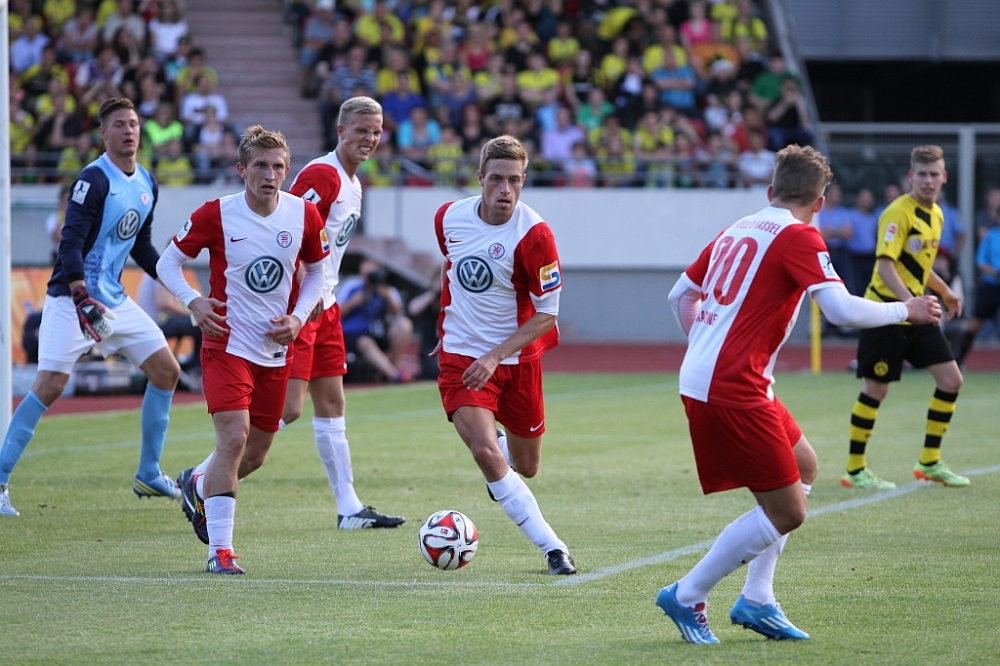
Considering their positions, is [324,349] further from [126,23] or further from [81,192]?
[126,23]

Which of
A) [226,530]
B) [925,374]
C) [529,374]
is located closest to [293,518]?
[226,530]

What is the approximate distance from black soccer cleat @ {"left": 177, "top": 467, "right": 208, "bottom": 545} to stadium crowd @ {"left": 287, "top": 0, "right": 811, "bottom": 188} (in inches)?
643

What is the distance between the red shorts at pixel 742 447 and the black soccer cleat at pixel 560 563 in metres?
1.37

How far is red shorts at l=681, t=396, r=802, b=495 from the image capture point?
17.3ft

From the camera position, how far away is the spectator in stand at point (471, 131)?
24.2m

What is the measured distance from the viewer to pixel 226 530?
6.80 meters

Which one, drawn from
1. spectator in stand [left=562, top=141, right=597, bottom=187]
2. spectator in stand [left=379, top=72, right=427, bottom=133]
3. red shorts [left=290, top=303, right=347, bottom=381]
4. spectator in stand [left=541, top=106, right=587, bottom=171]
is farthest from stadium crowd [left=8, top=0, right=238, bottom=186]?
red shorts [left=290, top=303, right=347, bottom=381]

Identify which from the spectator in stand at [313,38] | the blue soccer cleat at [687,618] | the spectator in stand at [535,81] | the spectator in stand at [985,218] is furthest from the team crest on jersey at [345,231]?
the spectator in stand at [313,38]

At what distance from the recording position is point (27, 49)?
85.7ft

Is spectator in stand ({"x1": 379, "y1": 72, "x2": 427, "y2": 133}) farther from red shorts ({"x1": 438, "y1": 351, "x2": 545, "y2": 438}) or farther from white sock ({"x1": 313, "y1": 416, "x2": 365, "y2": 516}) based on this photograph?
red shorts ({"x1": 438, "y1": 351, "x2": 545, "y2": 438})

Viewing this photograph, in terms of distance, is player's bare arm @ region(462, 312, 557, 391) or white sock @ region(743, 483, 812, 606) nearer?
white sock @ region(743, 483, 812, 606)

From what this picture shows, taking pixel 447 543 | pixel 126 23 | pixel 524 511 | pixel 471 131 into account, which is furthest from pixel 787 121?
pixel 447 543

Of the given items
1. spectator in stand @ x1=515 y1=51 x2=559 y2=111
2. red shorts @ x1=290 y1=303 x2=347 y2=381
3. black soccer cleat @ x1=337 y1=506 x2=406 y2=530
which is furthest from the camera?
spectator in stand @ x1=515 y1=51 x2=559 y2=111

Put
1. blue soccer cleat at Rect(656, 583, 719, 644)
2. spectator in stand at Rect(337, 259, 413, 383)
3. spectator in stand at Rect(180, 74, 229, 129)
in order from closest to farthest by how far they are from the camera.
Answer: blue soccer cleat at Rect(656, 583, 719, 644) < spectator in stand at Rect(337, 259, 413, 383) < spectator in stand at Rect(180, 74, 229, 129)
